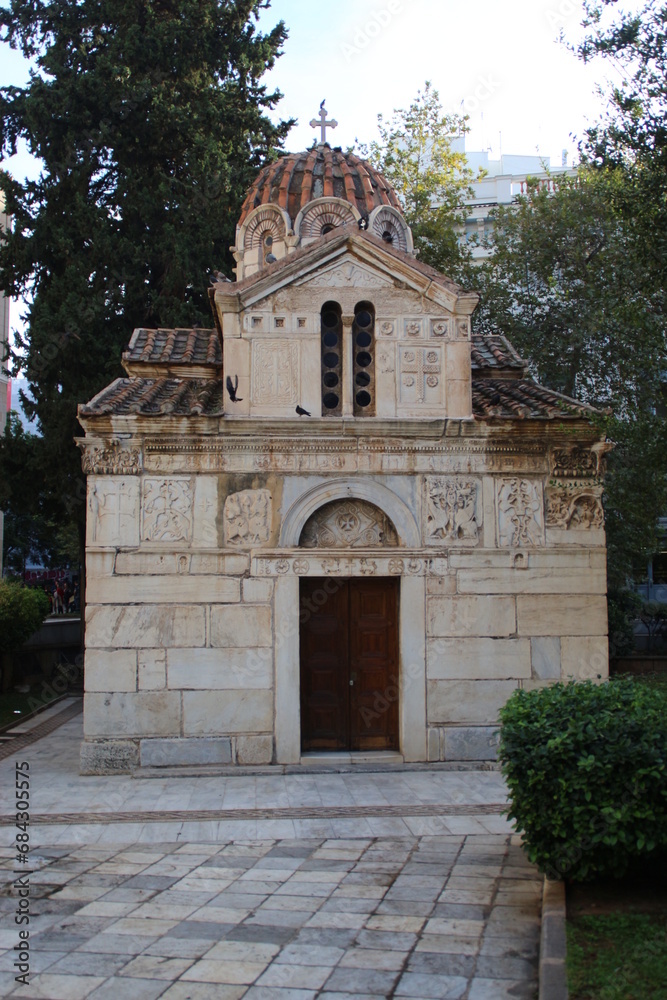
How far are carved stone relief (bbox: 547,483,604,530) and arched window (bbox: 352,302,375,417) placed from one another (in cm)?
292

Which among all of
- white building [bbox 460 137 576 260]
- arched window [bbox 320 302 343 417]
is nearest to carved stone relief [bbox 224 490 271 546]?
arched window [bbox 320 302 343 417]

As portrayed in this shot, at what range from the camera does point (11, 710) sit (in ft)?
57.5

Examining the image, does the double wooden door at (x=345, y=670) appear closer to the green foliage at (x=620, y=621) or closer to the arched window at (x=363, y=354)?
the arched window at (x=363, y=354)

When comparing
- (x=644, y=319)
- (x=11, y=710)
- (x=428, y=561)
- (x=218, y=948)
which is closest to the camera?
(x=218, y=948)

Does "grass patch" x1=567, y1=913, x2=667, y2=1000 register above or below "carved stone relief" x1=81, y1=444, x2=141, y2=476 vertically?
below

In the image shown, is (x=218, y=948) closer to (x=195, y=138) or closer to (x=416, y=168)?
(x=195, y=138)

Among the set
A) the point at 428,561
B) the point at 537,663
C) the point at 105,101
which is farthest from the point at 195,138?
the point at 537,663

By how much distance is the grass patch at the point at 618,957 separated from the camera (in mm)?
5156

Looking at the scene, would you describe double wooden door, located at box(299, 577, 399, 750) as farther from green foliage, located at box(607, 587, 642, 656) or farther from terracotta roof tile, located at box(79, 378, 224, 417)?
green foliage, located at box(607, 587, 642, 656)

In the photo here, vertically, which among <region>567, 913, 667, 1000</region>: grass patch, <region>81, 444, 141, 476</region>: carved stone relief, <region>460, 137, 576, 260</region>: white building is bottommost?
<region>567, 913, 667, 1000</region>: grass patch

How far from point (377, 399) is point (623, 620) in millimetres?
10313

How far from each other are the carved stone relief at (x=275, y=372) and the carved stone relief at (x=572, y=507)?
389 cm

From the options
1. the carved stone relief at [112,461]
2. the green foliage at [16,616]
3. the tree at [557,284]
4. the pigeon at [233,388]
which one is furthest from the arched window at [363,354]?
the green foliage at [16,616]

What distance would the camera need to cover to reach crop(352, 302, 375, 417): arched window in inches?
500
